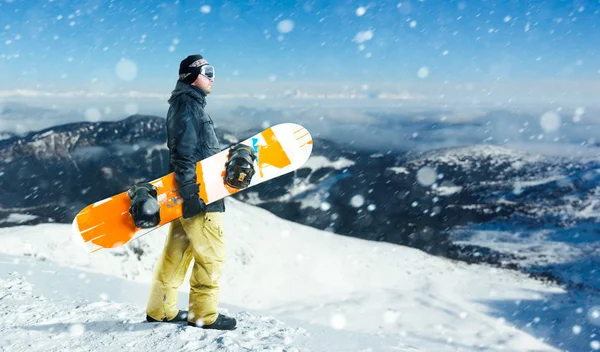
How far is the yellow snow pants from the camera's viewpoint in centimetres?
324

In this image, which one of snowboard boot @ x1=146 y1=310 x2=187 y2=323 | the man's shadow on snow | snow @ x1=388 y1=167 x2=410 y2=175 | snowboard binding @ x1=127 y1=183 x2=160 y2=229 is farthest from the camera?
snow @ x1=388 y1=167 x2=410 y2=175

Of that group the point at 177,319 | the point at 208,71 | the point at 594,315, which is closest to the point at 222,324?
the point at 177,319

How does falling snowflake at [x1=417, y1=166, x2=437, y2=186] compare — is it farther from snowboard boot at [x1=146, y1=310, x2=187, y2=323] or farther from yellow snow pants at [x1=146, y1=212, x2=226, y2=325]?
yellow snow pants at [x1=146, y1=212, x2=226, y2=325]

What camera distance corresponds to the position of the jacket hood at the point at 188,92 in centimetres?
317

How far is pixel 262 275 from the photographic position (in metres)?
17.8

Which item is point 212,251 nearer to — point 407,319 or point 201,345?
point 201,345

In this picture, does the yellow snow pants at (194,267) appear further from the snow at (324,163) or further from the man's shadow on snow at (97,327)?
the snow at (324,163)

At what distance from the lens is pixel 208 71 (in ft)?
10.6

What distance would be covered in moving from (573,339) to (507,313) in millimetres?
3070

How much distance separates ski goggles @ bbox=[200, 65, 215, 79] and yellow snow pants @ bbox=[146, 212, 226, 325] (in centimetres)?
113

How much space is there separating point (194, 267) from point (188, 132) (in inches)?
45.0

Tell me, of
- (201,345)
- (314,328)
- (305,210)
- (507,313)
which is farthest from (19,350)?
(305,210)

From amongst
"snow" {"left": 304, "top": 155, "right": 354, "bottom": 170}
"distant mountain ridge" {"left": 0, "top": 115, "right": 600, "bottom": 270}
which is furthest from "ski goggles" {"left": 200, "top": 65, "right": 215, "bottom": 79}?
"snow" {"left": 304, "top": 155, "right": 354, "bottom": 170}

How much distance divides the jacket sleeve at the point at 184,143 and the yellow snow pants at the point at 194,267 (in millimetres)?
348
